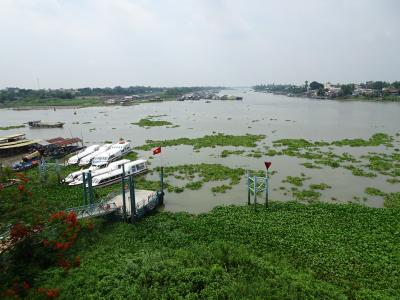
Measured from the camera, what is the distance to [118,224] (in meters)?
19.4

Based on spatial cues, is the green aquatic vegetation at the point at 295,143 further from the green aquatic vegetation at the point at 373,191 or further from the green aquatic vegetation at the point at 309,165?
the green aquatic vegetation at the point at 373,191

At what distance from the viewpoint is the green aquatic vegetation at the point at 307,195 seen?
24.1 m

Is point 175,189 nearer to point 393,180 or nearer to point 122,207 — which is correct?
point 122,207

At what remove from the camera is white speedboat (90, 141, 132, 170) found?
32938mm

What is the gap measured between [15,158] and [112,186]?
22.3m

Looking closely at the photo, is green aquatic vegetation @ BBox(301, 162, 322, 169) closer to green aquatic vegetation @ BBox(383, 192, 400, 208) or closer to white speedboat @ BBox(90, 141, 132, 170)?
green aquatic vegetation @ BBox(383, 192, 400, 208)

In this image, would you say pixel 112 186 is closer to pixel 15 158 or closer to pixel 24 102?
pixel 15 158

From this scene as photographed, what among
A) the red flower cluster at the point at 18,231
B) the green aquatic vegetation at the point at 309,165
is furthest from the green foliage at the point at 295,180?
the red flower cluster at the point at 18,231

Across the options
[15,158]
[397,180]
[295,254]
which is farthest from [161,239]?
[15,158]

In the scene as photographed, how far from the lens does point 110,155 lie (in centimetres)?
3534

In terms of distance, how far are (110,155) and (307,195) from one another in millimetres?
22424

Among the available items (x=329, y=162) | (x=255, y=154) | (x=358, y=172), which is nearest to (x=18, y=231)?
(x=358, y=172)

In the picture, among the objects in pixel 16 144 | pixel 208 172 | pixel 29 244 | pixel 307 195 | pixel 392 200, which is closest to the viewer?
pixel 29 244

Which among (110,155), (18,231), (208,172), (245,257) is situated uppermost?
(18,231)
